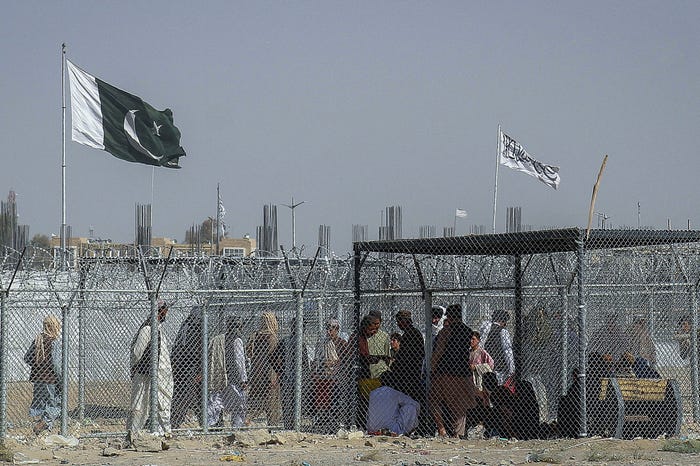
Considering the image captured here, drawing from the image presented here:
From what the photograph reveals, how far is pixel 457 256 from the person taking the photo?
1474 cm

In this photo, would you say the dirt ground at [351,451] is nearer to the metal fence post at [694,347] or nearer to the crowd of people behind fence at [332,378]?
the crowd of people behind fence at [332,378]

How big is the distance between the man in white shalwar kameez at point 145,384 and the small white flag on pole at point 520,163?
15376 mm

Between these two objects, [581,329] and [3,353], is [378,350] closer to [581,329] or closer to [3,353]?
[581,329]

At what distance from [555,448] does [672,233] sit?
2.79 m

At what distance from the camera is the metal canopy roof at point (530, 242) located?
38.7 ft

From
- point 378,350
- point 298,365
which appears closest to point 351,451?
point 298,365

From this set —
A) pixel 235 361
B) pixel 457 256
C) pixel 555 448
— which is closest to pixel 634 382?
pixel 555 448

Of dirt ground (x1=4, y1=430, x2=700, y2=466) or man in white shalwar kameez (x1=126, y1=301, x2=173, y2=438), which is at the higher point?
man in white shalwar kameez (x1=126, y1=301, x2=173, y2=438)

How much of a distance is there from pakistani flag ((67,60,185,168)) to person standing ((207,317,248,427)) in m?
5.01

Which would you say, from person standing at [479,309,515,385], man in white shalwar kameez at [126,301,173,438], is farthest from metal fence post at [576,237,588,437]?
man in white shalwar kameez at [126,301,173,438]

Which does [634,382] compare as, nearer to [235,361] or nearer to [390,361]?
[390,361]

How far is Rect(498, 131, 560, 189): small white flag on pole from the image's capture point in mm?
26938

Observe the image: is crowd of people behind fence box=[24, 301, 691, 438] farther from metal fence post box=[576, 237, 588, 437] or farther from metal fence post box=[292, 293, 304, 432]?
metal fence post box=[576, 237, 588, 437]

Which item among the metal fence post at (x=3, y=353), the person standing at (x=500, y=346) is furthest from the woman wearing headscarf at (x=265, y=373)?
the metal fence post at (x=3, y=353)
